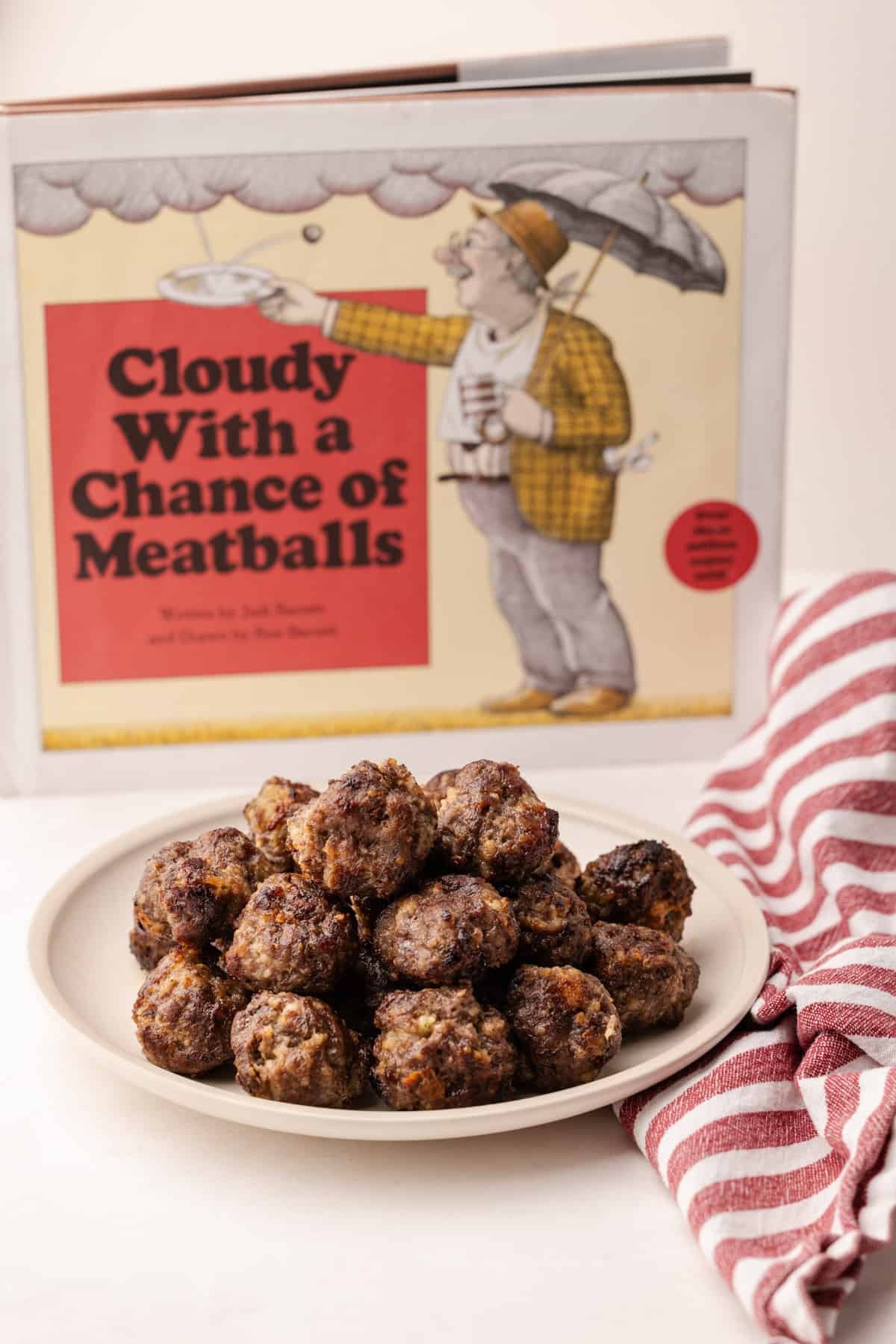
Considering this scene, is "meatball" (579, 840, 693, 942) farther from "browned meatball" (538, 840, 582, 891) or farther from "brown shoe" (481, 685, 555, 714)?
"brown shoe" (481, 685, 555, 714)

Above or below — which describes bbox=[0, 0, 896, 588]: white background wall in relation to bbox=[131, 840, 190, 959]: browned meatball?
above

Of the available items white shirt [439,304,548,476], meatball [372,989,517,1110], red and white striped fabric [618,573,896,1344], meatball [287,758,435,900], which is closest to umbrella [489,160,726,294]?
white shirt [439,304,548,476]

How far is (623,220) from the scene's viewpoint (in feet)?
5.34

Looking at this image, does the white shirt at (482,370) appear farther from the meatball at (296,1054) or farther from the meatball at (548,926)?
the meatball at (296,1054)

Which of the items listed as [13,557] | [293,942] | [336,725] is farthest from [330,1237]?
[13,557]

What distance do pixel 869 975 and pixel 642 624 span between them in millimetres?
706

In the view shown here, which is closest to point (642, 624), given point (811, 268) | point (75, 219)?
point (75, 219)

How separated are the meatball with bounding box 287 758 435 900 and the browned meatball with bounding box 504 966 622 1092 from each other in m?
0.11

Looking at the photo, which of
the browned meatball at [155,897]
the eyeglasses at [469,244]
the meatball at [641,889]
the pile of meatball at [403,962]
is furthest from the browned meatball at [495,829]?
the eyeglasses at [469,244]

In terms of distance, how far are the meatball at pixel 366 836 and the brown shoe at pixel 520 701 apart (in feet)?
2.31

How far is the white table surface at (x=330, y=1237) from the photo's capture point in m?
0.86

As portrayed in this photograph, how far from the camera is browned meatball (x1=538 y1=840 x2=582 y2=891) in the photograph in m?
1.15

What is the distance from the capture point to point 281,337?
1637 mm

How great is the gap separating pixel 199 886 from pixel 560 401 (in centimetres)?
80
